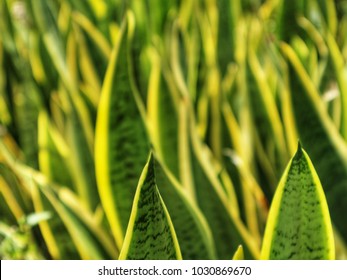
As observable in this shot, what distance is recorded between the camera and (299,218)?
432mm

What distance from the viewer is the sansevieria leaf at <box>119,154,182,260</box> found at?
409 mm

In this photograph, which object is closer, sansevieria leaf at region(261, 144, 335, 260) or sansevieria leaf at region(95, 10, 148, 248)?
sansevieria leaf at region(261, 144, 335, 260)

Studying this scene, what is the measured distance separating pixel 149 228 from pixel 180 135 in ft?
0.41

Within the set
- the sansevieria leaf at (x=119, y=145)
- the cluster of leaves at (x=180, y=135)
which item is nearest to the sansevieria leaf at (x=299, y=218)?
the cluster of leaves at (x=180, y=135)

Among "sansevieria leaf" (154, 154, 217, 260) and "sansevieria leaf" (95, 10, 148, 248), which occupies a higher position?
"sansevieria leaf" (95, 10, 148, 248)

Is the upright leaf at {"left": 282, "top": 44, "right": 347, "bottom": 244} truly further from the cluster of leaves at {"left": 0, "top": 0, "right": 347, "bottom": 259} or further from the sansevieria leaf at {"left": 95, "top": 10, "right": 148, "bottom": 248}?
the sansevieria leaf at {"left": 95, "top": 10, "right": 148, "bottom": 248}

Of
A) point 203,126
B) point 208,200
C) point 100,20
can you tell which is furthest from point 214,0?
point 208,200

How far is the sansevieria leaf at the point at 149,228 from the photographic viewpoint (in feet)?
1.34

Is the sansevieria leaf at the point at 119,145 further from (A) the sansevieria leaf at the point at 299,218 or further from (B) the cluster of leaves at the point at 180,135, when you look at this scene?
(A) the sansevieria leaf at the point at 299,218

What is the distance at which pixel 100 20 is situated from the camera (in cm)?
81

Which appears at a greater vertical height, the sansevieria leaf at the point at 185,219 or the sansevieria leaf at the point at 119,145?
the sansevieria leaf at the point at 119,145

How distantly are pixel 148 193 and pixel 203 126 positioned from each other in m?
0.22

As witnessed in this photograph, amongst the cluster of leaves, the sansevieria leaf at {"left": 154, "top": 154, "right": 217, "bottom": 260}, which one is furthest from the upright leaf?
the sansevieria leaf at {"left": 154, "top": 154, "right": 217, "bottom": 260}
